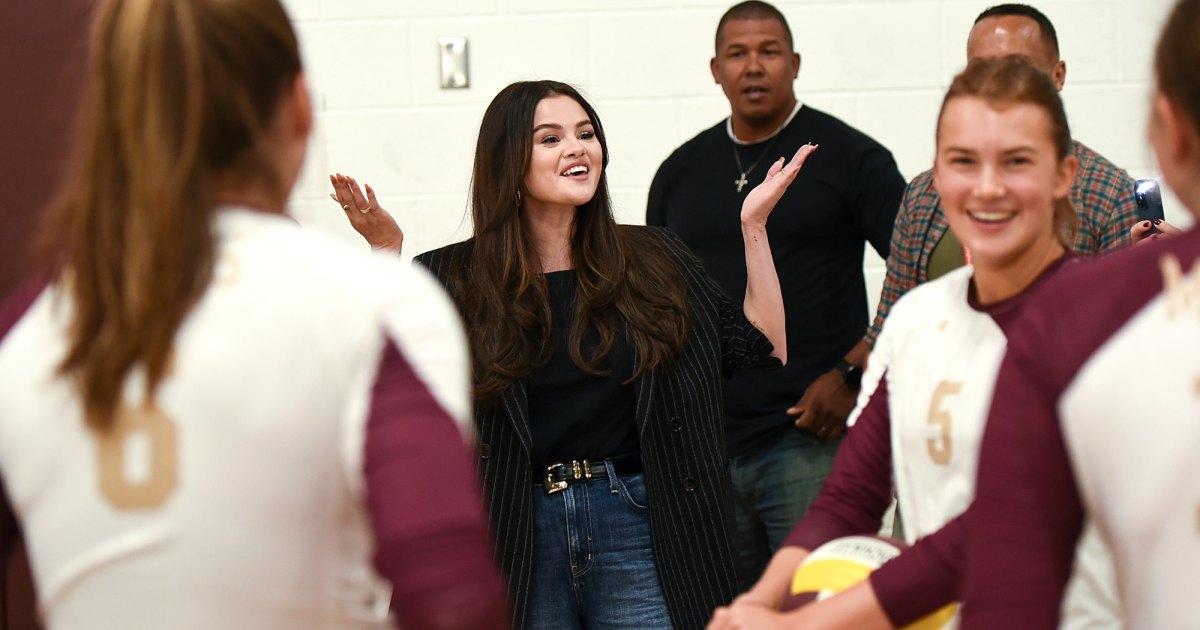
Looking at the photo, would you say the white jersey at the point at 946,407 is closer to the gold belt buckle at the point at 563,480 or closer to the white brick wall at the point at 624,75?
the gold belt buckle at the point at 563,480

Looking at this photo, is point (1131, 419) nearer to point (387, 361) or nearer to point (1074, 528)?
point (1074, 528)

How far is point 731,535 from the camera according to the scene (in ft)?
8.88

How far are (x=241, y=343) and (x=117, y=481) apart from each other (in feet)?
0.48

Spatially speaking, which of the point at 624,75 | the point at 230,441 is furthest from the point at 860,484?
the point at 624,75

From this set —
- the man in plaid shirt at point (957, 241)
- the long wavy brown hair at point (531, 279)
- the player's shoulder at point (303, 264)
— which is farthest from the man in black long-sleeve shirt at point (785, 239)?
the player's shoulder at point (303, 264)

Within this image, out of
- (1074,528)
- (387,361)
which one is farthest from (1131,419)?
(387,361)

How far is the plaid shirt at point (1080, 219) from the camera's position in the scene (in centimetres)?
264

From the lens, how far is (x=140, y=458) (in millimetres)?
1092

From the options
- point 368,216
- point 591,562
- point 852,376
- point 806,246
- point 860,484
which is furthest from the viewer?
point 806,246

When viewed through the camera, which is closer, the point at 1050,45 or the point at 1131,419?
the point at 1131,419

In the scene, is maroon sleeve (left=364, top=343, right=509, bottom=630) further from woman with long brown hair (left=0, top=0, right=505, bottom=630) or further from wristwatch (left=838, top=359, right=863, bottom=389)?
wristwatch (left=838, top=359, right=863, bottom=389)

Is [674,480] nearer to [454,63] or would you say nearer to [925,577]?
[925,577]

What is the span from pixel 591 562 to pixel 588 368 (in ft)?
1.18

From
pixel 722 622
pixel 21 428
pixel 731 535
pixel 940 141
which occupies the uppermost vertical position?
pixel 940 141
